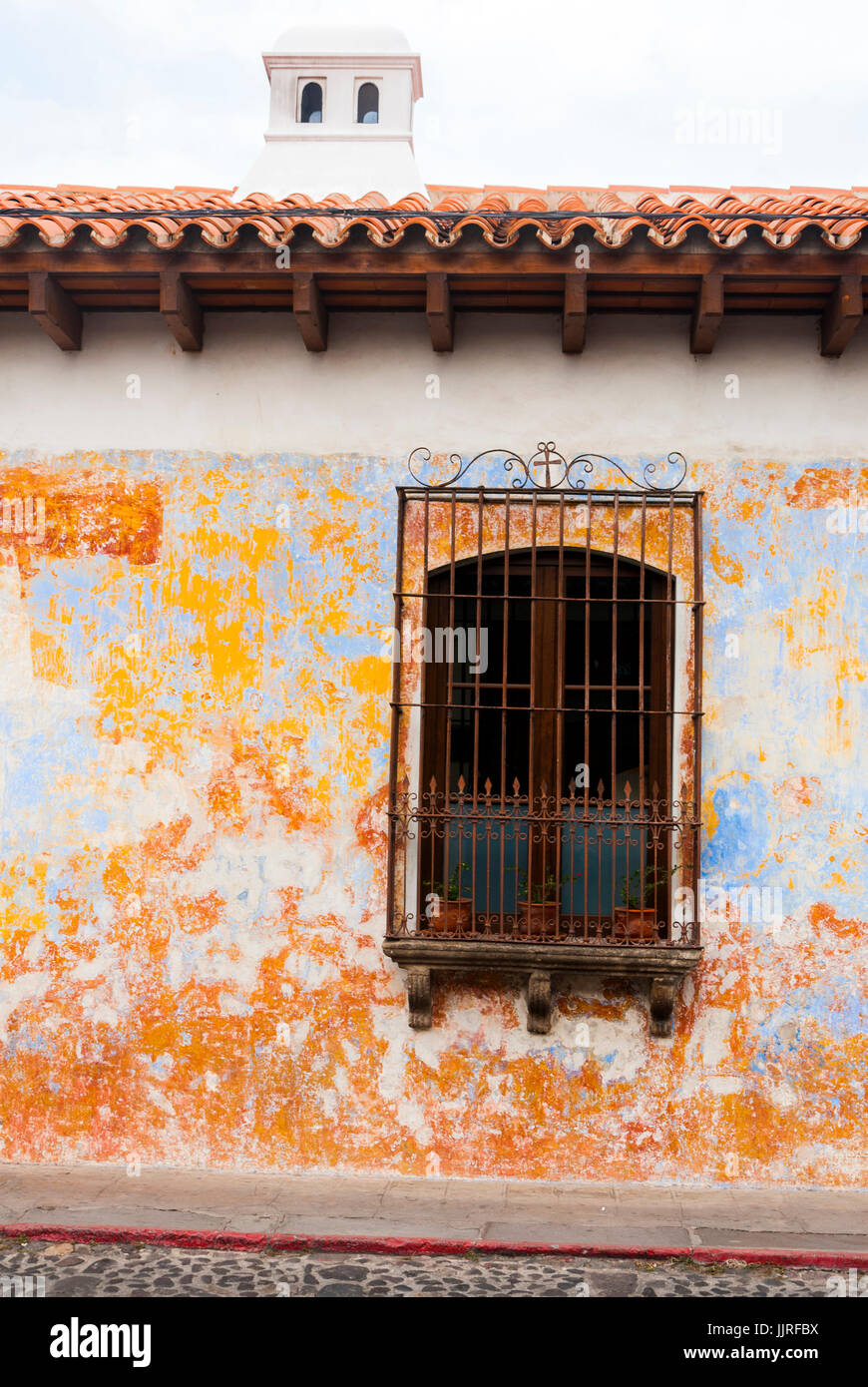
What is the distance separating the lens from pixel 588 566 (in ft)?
18.4

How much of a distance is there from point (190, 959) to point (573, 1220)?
2.21 meters

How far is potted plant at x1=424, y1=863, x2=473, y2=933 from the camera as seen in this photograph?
5.43 m

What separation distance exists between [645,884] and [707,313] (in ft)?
9.15

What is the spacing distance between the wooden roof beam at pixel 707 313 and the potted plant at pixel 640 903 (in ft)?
8.66

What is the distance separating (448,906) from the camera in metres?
5.44

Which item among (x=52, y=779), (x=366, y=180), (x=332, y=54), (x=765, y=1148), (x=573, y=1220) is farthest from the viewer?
(x=332, y=54)

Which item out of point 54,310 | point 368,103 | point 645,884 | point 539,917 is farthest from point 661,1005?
point 368,103

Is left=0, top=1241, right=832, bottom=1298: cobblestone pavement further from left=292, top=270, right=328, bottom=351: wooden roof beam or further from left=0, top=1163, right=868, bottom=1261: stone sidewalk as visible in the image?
left=292, top=270, right=328, bottom=351: wooden roof beam

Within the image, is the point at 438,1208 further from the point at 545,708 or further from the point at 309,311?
the point at 309,311

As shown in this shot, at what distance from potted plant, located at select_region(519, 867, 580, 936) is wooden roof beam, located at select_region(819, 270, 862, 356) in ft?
9.74

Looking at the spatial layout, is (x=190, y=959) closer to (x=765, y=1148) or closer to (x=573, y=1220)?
(x=573, y=1220)

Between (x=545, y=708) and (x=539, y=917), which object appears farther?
(x=539, y=917)
